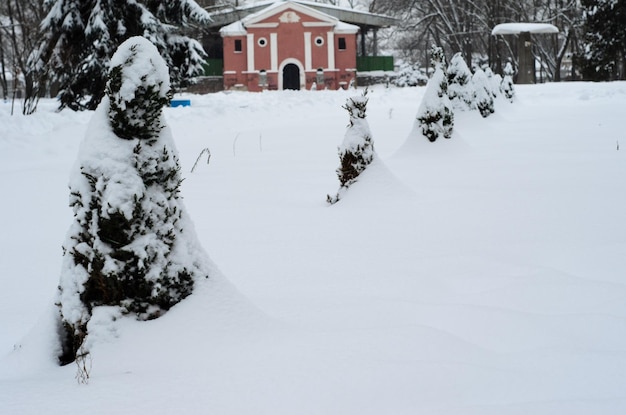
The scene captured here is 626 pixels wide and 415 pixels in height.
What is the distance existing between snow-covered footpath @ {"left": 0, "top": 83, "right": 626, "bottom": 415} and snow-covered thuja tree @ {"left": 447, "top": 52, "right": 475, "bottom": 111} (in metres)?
4.95

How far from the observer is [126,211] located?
284 cm

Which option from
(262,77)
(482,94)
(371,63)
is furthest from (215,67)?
(482,94)

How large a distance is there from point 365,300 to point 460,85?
1120 centimetres

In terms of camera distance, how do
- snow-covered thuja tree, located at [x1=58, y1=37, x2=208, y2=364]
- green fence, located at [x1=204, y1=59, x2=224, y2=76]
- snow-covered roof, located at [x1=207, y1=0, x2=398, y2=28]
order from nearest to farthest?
1. snow-covered thuja tree, located at [x1=58, y1=37, x2=208, y2=364]
2. snow-covered roof, located at [x1=207, y1=0, x2=398, y2=28]
3. green fence, located at [x1=204, y1=59, x2=224, y2=76]

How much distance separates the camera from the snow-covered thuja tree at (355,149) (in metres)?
6.78

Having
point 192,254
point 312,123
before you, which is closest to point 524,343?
point 192,254

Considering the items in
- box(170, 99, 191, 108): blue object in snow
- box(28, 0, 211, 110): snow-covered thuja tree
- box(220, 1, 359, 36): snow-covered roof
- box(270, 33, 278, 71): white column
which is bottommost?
box(170, 99, 191, 108): blue object in snow

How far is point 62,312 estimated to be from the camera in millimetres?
2975

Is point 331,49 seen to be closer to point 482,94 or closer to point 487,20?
point 487,20

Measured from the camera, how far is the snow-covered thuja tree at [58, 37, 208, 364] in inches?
113

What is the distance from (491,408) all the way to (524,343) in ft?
2.55

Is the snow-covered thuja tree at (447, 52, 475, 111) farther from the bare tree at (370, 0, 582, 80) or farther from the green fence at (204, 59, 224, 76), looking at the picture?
the green fence at (204, 59, 224, 76)

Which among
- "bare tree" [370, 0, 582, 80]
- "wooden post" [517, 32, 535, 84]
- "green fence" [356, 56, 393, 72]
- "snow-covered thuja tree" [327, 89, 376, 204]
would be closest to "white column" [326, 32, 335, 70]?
"green fence" [356, 56, 393, 72]

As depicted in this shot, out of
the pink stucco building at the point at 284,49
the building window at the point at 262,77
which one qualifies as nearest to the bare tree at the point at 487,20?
the pink stucco building at the point at 284,49
